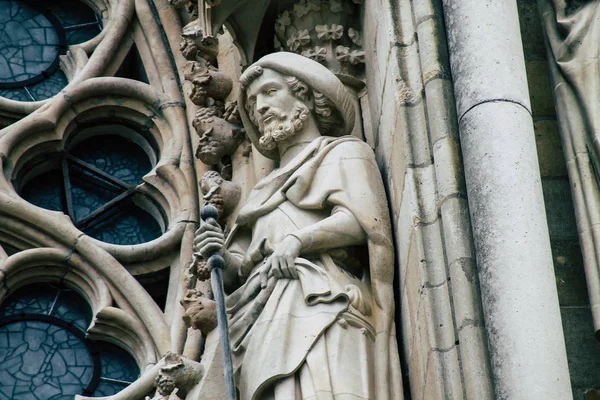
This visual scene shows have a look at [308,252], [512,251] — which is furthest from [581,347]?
[308,252]

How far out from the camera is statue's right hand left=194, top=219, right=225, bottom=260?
Result: 30.4 ft

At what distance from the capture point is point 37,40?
12438mm

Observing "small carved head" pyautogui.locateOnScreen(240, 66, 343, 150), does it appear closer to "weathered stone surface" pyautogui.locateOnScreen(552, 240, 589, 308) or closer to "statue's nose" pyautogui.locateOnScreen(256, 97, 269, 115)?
"statue's nose" pyautogui.locateOnScreen(256, 97, 269, 115)

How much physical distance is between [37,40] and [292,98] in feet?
9.61

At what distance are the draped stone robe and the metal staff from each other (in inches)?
9.1

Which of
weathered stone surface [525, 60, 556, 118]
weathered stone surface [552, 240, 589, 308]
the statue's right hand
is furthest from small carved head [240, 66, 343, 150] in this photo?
weathered stone surface [552, 240, 589, 308]

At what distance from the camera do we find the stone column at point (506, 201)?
27.3 ft

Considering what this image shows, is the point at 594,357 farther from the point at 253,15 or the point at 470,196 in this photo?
the point at 253,15

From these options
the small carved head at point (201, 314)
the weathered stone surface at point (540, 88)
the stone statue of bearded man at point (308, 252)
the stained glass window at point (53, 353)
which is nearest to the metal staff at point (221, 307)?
the stone statue of bearded man at point (308, 252)

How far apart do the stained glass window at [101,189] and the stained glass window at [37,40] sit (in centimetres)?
51

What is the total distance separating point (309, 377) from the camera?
8.86 metres

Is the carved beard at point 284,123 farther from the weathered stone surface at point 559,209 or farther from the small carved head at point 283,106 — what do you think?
the weathered stone surface at point 559,209

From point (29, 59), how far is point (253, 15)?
209 centimetres

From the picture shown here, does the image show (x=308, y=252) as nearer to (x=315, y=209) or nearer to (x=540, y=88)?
(x=315, y=209)
